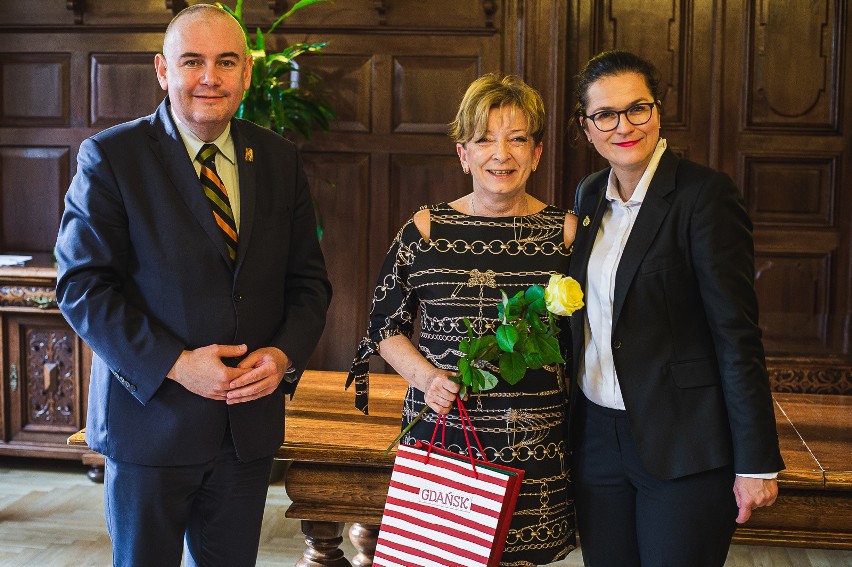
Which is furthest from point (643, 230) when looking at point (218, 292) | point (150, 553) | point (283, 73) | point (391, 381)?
point (283, 73)

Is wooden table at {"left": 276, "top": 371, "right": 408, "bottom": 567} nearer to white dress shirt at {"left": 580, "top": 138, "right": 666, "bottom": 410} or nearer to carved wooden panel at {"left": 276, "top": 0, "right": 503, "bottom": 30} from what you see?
white dress shirt at {"left": 580, "top": 138, "right": 666, "bottom": 410}

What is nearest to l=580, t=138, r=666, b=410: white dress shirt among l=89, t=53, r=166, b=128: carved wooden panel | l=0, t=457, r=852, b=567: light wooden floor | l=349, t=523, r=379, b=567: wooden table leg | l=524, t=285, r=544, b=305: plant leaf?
l=524, t=285, r=544, b=305: plant leaf

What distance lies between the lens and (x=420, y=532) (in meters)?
2.02

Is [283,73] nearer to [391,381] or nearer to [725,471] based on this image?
[391,381]

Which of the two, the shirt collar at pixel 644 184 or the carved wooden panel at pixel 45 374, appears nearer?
the shirt collar at pixel 644 184

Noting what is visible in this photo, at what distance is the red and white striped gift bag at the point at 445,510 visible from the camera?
1954 millimetres

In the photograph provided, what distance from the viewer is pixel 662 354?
1954mm

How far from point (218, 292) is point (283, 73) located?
263 cm

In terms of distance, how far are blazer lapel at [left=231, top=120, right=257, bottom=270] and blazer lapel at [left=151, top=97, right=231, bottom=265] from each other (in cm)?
4

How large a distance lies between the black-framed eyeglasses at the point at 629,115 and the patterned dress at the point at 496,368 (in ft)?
0.86

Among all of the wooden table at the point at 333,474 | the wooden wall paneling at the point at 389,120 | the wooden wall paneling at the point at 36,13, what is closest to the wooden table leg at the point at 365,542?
the wooden table at the point at 333,474

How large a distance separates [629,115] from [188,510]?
127 centimetres

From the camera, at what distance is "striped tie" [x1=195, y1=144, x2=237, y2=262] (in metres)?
2.11

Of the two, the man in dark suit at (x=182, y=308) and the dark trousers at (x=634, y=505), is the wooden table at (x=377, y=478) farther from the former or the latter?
the dark trousers at (x=634, y=505)
